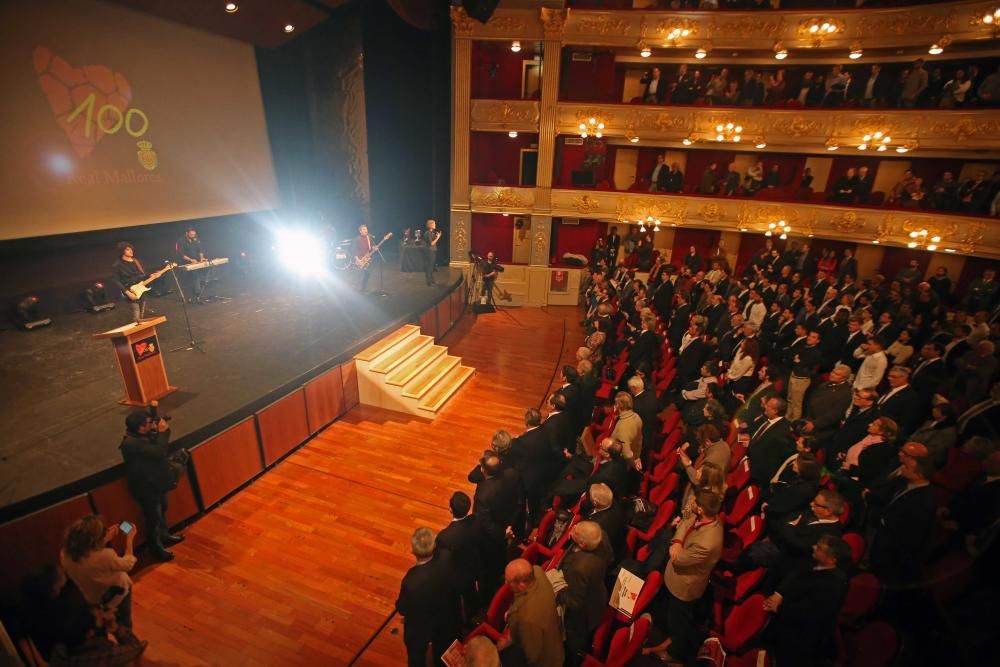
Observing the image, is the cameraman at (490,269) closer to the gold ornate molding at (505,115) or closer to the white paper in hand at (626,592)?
the gold ornate molding at (505,115)

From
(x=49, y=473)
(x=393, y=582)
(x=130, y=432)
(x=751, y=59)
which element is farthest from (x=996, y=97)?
(x=49, y=473)

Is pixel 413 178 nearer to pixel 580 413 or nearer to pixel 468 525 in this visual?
pixel 580 413

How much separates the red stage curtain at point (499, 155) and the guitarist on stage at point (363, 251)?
416 cm

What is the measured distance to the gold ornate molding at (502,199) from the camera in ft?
39.0

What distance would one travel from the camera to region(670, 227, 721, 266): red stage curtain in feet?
42.1

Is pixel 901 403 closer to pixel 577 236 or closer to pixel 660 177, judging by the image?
pixel 660 177

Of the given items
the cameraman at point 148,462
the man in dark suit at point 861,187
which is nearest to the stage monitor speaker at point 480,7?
the cameraman at point 148,462

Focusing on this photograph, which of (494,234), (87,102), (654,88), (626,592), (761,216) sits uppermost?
(654,88)

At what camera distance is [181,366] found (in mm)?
5812

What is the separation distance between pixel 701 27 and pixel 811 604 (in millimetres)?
11799

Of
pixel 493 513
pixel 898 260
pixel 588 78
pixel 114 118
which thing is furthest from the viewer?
pixel 588 78

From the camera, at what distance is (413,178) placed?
39.9 feet

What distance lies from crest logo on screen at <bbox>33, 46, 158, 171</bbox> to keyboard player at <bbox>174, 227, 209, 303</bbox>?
132cm

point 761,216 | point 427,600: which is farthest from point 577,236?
point 427,600
